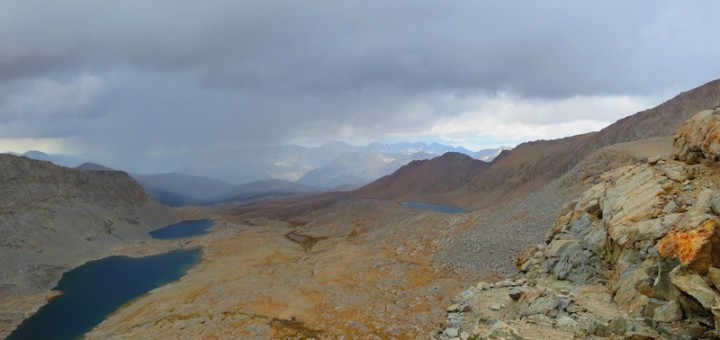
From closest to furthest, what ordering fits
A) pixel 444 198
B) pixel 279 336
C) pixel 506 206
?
pixel 279 336
pixel 506 206
pixel 444 198

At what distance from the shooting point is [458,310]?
2942 centimetres

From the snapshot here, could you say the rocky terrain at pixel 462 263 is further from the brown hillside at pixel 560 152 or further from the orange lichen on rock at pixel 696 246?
the brown hillside at pixel 560 152

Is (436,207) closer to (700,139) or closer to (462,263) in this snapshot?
(462,263)

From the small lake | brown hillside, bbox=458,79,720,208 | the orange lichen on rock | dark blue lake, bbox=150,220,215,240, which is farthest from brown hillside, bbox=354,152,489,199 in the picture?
the orange lichen on rock

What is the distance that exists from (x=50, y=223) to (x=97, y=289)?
3534 centimetres

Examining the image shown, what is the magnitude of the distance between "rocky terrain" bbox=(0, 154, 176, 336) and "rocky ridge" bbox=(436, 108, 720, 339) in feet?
175

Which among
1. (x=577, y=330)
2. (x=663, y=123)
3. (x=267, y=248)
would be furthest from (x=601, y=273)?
(x=663, y=123)

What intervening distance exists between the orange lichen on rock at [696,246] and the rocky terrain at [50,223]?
200 feet

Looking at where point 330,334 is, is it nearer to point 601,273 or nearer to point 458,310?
point 458,310

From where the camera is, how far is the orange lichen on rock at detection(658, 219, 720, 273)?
16562 millimetres

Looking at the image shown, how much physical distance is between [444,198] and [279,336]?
131477mm

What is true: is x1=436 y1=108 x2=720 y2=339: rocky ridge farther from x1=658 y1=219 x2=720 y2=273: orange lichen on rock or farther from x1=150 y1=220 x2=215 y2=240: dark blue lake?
x1=150 y1=220 x2=215 y2=240: dark blue lake

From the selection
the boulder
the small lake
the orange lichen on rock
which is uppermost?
the boulder

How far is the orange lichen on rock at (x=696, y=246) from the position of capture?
652 inches
